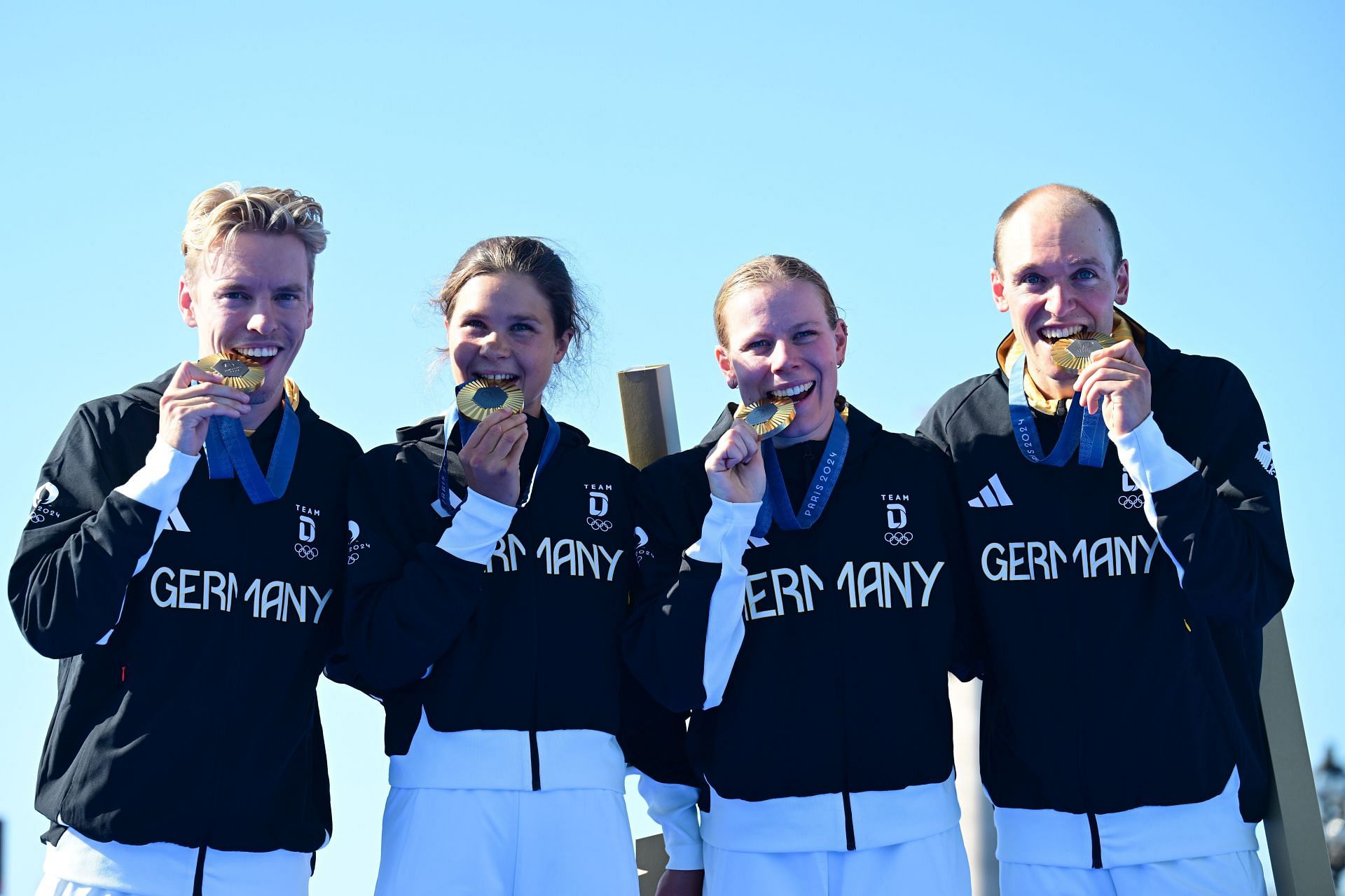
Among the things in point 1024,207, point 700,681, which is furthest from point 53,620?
point 1024,207

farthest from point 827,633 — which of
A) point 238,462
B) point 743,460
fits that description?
point 238,462

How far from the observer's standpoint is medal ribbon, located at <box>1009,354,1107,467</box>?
185 inches

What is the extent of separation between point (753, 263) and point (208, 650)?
251 centimetres

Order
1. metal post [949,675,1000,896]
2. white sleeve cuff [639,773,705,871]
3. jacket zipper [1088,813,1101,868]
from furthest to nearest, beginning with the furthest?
metal post [949,675,1000,896], white sleeve cuff [639,773,705,871], jacket zipper [1088,813,1101,868]

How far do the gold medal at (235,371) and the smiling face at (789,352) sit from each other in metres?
1.77

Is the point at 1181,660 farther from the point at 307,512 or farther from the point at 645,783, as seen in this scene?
the point at 307,512

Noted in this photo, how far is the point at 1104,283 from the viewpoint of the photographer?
485 cm

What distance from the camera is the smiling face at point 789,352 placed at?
Result: 4.86 metres

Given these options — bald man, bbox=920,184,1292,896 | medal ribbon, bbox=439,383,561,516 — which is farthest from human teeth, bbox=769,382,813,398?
medal ribbon, bbox=439,383,561,516

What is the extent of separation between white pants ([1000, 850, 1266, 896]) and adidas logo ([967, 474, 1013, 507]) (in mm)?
1305

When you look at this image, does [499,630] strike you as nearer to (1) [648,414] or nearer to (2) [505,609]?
(2) [505,609]

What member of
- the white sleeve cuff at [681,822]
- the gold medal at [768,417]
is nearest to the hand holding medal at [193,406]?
the gold medal at [768,417]

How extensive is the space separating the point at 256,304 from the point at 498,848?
2153mm

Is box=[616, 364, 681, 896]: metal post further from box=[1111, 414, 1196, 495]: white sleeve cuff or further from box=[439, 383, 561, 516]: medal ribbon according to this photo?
box=[1111, 414, 1196, 495]: white sleeve cuff
